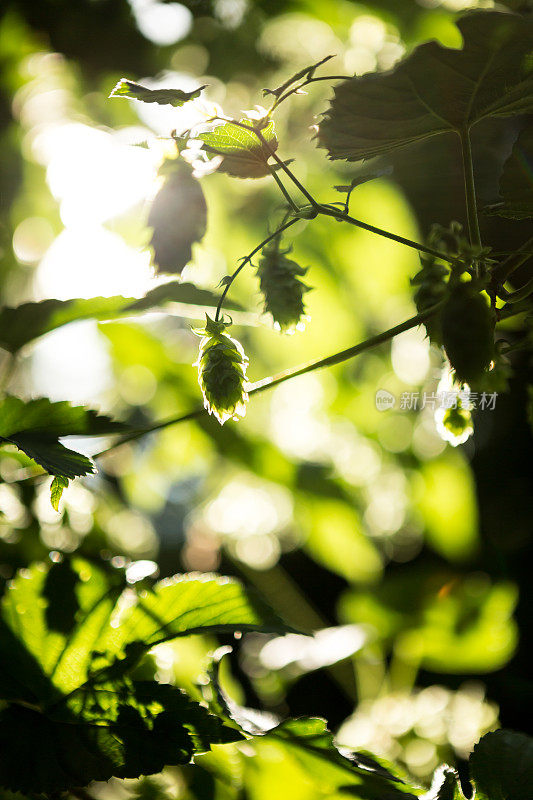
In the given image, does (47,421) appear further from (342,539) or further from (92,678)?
(342,539)

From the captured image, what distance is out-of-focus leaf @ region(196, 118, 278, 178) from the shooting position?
50 cm

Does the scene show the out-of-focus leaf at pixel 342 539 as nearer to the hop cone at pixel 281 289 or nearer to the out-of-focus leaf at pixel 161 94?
the hop cone at pixel 281 289

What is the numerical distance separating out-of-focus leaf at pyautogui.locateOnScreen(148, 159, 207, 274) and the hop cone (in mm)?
78

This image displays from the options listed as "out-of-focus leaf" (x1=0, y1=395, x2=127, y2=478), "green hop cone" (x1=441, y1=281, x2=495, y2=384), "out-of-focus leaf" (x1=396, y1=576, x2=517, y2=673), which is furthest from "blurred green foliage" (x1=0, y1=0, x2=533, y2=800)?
"green hop cone" (x1=441, y1=281, x2=495, y2=384)

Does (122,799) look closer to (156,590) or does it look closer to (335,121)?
(156,590)

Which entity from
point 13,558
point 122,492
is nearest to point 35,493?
point 13,558

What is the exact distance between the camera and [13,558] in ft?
3.18

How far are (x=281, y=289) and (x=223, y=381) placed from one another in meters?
0.11

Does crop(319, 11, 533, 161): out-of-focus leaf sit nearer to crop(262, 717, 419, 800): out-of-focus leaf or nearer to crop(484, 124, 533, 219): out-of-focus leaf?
crop(484, 124, 533, 219): out-of-focus leaf

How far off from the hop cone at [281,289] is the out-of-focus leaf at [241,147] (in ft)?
0.23

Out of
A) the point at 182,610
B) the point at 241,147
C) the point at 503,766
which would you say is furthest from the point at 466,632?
the point at 241,147

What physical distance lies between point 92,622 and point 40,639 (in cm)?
5

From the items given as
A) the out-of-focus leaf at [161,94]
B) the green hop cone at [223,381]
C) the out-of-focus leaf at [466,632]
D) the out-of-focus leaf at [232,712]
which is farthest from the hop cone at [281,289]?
the out-of-focus leaf at [466,632]

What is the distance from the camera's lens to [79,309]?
69cm
